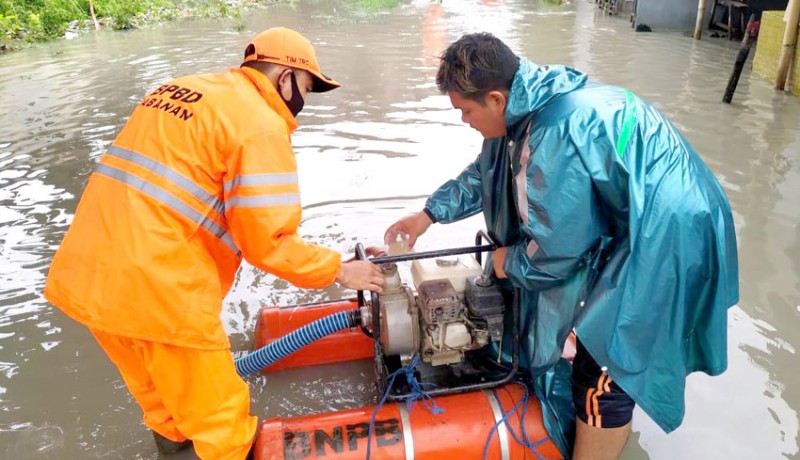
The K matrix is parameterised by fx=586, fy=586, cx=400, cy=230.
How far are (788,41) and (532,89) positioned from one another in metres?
7.57

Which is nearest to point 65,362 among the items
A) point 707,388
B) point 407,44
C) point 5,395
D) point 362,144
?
point 5,395

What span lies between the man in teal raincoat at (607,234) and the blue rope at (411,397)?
53 centimetres

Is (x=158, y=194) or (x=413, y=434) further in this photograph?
(x=413, y=434)

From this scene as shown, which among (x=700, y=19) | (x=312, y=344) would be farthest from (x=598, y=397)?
(x=700, y=19)

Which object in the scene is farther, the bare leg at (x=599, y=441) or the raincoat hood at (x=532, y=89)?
the bare leg at (x=599, y=441)

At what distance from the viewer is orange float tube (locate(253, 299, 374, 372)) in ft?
10.6

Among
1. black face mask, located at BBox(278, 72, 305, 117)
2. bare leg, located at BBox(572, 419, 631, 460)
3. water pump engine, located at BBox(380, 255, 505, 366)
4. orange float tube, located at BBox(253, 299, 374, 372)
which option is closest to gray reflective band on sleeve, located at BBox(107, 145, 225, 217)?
black face mask, located at BBox(278, 72, 305, 117)

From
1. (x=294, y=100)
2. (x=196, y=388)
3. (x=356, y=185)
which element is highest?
(x=294, y=100)

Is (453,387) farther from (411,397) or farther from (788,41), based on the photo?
(788,41)

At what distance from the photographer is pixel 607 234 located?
6.98 feet

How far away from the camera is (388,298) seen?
2.55 m

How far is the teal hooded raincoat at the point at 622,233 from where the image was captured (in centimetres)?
196

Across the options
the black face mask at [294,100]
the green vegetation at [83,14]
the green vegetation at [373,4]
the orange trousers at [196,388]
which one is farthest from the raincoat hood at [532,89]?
the green vegetation at [373,4]

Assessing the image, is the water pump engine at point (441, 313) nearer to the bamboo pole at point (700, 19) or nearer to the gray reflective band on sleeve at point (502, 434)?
the gray reflective band on sleeve at point (502, 434)
